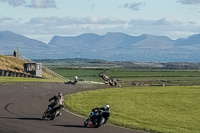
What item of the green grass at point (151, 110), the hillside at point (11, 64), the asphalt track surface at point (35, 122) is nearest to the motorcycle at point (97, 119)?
the asphalt track surface at point (35, 122)

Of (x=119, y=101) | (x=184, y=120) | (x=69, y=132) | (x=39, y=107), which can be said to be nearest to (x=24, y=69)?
(x=119, y=101)

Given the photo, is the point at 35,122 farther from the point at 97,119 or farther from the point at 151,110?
the point at 151,110

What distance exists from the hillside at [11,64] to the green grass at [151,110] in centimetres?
4033

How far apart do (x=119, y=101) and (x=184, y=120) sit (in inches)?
477

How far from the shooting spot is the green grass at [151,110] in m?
29.1

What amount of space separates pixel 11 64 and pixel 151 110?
54026 millimetres

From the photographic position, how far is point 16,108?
114 feet

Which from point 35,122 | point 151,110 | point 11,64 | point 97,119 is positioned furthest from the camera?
point 11,64

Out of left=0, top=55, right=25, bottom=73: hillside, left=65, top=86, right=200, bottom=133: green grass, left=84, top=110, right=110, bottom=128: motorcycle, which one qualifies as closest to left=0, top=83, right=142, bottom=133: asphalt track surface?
left=84, top=110, right=110, bottom=128: motorcycle

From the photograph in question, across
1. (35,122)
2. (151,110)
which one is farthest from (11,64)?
(35,122)

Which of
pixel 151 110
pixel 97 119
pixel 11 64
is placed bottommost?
pixel 151 110

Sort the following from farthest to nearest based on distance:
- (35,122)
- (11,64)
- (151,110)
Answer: (11,64)
(151,110)
(35,122)

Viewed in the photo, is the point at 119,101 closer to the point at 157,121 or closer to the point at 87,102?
the point at 87,102

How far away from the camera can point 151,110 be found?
39.3 metres
